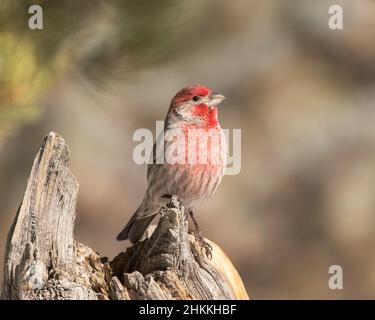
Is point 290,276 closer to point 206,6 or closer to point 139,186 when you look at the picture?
point 139,186

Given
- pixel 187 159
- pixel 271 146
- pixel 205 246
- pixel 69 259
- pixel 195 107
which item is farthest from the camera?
pixel 271 146

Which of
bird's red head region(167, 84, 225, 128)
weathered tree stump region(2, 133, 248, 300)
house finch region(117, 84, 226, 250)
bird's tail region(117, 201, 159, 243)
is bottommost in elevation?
weathered tree stump region(2, 133, 248, 300)

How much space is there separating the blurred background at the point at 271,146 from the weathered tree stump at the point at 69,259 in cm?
299

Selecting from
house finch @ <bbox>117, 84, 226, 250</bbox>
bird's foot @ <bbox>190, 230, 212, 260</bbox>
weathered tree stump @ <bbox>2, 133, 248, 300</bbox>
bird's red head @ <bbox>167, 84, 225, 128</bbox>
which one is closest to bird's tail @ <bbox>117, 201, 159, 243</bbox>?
house finch @ <bbox>117, 84, 226, 250</bbox>

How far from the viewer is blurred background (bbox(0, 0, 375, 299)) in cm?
720

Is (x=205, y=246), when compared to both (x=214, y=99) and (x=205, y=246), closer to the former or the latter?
(x=205, y=246)

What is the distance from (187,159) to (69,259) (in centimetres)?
120

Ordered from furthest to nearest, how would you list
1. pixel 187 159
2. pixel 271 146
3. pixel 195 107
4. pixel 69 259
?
pixel 271 146 < pixel 195 107 < pixel 187 159 < pixel 69 259

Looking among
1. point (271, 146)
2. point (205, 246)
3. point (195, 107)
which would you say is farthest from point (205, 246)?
point (271, 146)

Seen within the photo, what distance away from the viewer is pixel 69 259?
3.44 meters

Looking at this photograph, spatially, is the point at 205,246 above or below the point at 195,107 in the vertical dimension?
below

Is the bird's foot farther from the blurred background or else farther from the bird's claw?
the blurred background

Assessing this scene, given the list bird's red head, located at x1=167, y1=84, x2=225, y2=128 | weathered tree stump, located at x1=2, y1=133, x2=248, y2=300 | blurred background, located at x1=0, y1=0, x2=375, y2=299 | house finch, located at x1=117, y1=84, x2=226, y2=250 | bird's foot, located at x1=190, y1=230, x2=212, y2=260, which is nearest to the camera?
weathered tree stump, located at x1=2, y1=133, x2=248, y2=300
